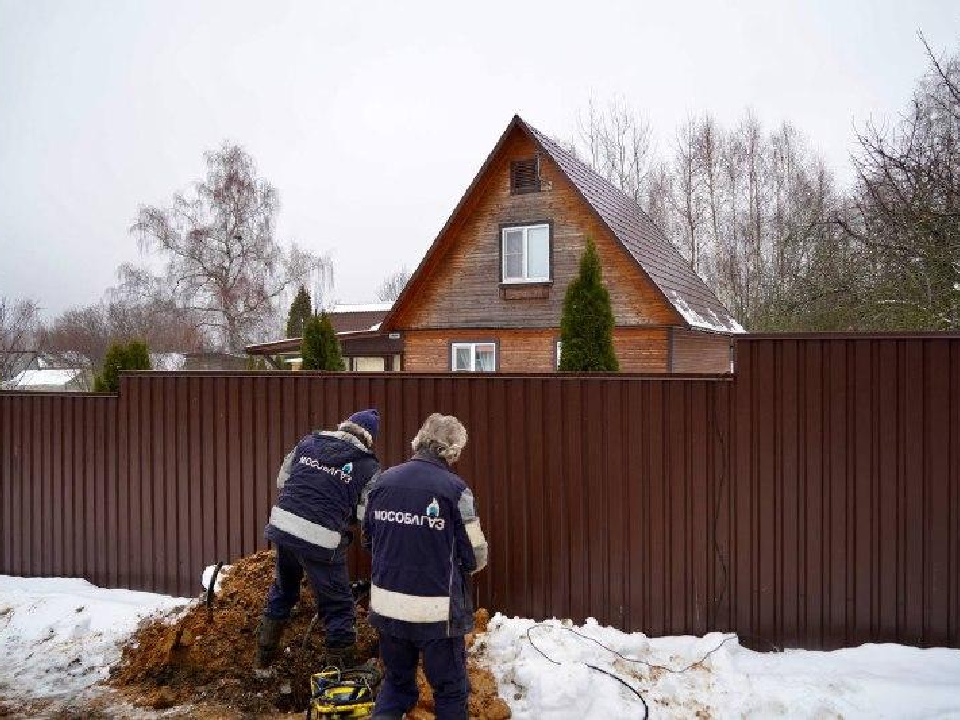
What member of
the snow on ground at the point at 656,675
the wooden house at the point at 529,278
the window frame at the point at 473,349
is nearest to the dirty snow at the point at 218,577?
the snow on ground at the point at 656,675

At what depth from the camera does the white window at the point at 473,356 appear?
625 inches

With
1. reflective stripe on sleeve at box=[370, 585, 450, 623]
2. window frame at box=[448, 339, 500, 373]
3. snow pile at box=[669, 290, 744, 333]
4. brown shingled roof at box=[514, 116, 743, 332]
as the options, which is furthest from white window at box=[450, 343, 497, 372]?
reflective stripe on sleeve at box=[370, 585, 450, 623]

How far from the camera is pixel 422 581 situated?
3195 mm

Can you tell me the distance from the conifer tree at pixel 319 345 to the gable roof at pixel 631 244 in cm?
470

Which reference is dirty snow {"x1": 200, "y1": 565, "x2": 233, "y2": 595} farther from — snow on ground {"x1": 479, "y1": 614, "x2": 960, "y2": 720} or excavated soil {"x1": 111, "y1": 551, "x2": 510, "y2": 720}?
snow on ground {"x1": 479, "y1": 614, "x2": 960, "y2": 720}

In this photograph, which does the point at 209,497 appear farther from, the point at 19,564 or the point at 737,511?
the point at 737,511

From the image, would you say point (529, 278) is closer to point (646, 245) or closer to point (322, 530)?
point (646, 245)

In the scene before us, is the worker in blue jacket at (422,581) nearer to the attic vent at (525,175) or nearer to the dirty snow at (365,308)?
the attic vent at (525,175)

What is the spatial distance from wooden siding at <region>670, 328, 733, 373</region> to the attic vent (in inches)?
189

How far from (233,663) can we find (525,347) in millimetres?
11637

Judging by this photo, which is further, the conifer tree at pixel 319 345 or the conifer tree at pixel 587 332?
the conifer tree at pixel 319 345

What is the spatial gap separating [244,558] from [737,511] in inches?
162

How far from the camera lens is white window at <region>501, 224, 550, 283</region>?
1532 cm

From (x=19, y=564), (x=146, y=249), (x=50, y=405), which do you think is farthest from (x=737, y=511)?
(x=146, y=249)
